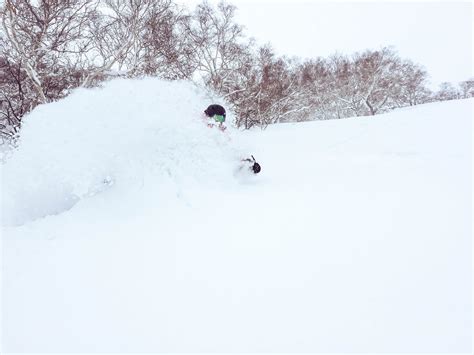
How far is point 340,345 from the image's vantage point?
1378 millimetres

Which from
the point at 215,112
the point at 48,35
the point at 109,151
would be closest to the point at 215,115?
the point at 215,112

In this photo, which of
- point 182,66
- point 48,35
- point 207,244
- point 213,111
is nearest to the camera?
point 207,244

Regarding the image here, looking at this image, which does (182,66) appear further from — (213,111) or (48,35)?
(213,111)

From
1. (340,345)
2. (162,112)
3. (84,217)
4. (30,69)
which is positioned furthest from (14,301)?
(30,69)

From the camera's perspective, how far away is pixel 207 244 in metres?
2.35

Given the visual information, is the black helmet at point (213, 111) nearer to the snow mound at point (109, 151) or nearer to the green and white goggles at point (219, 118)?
the green and white goggles at point (219, 118)

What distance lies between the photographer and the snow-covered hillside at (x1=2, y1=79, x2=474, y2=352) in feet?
4.90

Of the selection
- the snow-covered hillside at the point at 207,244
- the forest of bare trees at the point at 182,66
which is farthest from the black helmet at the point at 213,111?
the forest of bare trees at the point at 182,66

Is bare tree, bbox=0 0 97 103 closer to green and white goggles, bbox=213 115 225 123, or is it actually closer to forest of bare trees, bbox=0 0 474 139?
forest of bare trees, bbox=0 0 474 139

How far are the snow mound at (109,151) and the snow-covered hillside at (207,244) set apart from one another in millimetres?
21

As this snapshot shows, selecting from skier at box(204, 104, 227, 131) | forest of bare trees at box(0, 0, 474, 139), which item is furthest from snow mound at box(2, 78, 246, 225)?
forest of bare trees at box(0, 0, 474, 139)

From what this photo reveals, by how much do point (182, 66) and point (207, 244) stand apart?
16.1m

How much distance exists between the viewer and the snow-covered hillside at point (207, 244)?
4.90 ft

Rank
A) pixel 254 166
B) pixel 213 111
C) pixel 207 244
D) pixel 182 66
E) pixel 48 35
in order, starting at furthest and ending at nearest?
pixel 182 66 < pixel 48 35 < pixel 213 111 < pixel 254 166 < pixel 207 244
